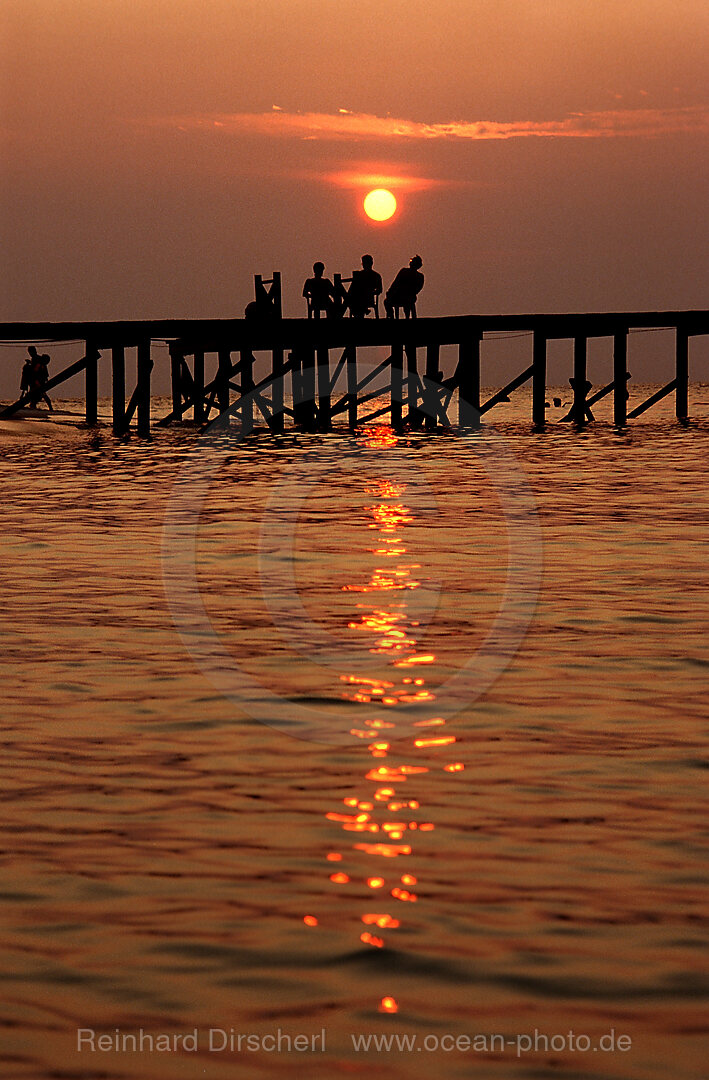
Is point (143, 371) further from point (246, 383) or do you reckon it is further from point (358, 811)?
point (358, 811)

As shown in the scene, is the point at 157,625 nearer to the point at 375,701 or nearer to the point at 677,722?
the point at 375,701

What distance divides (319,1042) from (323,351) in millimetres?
31416

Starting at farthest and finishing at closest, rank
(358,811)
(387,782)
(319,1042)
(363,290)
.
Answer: (363,290) → (387,782) → (358,811) → (319,1042)

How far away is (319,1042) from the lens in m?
3.99

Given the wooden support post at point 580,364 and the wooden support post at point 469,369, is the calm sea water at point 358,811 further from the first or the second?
the wooden support post at point 580,364

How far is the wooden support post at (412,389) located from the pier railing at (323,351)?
4 centimetres

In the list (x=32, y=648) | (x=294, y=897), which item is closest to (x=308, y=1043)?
(x=294, y=897)

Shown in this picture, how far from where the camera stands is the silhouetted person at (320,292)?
1297 inches

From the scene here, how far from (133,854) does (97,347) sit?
30918 mm

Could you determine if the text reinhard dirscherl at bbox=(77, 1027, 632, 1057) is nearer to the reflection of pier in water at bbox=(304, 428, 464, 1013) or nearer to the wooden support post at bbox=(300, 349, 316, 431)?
the reflection of pier in water at bbox=(304, 428, 464, 1013)

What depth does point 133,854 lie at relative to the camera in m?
5.39

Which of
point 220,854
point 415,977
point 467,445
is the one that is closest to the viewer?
point 415,977

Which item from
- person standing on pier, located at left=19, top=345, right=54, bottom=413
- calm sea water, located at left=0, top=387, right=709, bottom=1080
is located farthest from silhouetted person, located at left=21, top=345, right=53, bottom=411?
calm sea water, located at left=0, top=387, right=709, bottom=1080

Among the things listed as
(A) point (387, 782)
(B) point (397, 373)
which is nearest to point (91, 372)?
(B) point (397, 373)
